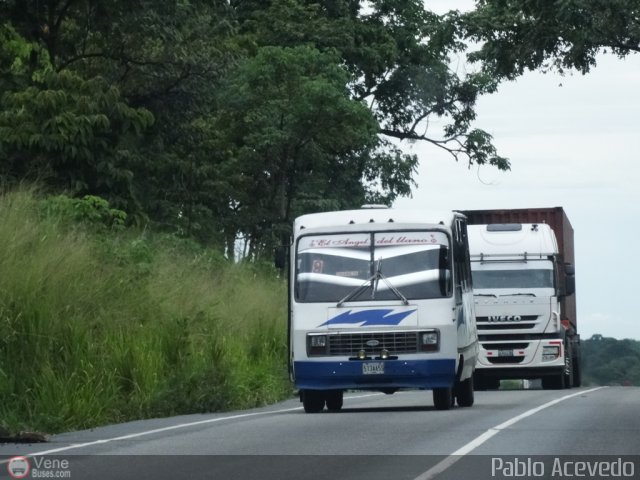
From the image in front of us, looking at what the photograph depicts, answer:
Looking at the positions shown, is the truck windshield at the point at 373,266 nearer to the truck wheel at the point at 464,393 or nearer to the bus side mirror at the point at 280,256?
the bus side mirror at the point at 280,256

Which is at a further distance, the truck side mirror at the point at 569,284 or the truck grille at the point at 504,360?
the truck grille at the point at 504,360

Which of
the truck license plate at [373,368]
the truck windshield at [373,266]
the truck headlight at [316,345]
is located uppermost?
the truck windshield at [373,266]

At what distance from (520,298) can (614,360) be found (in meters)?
60.1


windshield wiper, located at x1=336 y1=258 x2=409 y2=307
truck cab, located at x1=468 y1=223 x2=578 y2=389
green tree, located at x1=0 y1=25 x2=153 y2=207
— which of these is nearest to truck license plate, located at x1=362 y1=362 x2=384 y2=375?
windshield wiper, located at x1=336 y1=258 x2=409 y2=307

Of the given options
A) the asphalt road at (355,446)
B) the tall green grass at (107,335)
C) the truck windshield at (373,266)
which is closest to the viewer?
the asphalt road at (355,446)

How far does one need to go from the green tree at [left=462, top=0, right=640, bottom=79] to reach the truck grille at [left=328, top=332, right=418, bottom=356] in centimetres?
541

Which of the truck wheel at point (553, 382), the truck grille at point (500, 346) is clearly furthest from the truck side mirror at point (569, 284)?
the truck wheel at point (553, 382)

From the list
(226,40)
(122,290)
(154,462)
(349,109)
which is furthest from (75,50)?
(154,462)

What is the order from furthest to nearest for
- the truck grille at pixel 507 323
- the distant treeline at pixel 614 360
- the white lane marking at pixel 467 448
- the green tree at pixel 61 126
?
the distant treeline at pixel 614 360 → the truck grille at pixel 507 323 → the green tree at pixel 61 126 → the white lane marking at pixel 467 448

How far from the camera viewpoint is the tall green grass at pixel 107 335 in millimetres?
19891

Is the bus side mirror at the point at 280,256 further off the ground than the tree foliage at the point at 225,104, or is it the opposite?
the tree foliage at the point at 225,104

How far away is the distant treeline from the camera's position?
84.3m

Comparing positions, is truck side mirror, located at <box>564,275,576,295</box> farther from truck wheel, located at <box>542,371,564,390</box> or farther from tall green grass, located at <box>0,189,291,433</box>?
tall green grass, located at <box>0,189,291,433</box>

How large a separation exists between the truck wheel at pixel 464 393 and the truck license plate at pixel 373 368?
2387 millimetres
